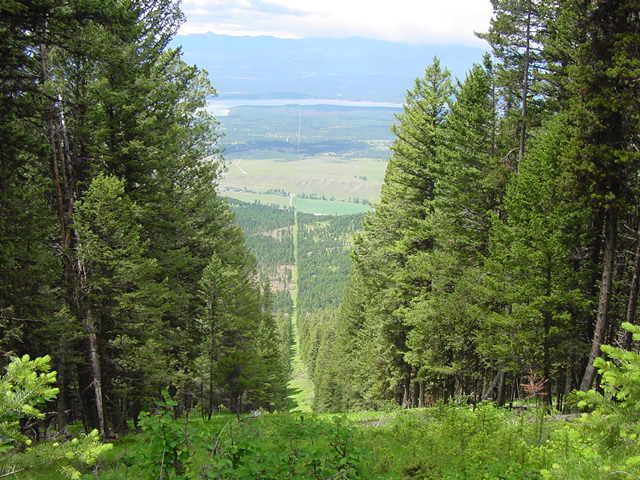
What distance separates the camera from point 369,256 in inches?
976

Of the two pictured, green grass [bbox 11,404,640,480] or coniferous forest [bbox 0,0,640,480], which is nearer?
green grass [bbox 11,404,640,480]

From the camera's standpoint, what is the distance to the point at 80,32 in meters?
9.38

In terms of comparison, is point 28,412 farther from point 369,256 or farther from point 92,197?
point 369,256

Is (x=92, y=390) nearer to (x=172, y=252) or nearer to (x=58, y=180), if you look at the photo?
(x=172, y=252)

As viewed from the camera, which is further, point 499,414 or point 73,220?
point 73,220

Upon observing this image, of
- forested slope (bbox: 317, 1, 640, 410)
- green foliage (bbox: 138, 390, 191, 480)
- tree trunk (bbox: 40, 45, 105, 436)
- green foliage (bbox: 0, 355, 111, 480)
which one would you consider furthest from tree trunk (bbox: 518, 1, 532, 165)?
green foliage (bbox: 0, 355, 111, 480)

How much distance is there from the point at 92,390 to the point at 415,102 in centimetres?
1701

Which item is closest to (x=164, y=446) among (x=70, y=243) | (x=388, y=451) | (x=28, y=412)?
(x=28, y=412)

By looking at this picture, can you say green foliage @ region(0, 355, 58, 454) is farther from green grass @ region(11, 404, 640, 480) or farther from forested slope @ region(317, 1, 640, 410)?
forested slope @ region(317, 1, 640, 410)

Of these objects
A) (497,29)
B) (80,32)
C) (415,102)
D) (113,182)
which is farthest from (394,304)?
(80,32)

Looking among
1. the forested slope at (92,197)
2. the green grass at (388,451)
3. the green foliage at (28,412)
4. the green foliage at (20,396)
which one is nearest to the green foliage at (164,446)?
the green grass at (388,451)

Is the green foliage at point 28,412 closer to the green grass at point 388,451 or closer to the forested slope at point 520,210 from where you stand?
the green grass at point 388,451

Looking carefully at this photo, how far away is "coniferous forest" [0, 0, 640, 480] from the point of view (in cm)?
645

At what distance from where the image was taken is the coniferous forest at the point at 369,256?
6445 millimetres
